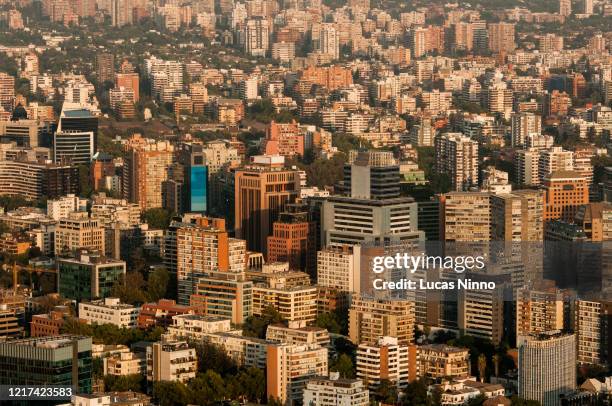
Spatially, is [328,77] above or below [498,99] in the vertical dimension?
above

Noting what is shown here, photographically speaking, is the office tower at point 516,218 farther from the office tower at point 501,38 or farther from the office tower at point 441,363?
the office tower at point 501,38

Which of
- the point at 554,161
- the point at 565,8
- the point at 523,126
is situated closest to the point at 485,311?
the point at 554,161

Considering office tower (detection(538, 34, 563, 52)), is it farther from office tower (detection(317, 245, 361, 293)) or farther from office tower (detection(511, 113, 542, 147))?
office tower (detection(317, 245, 361, 293))

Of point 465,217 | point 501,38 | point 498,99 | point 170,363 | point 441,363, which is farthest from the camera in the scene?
point 501,38

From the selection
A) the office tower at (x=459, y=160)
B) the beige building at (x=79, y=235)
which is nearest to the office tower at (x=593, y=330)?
the beige building at (x=79, y=235)

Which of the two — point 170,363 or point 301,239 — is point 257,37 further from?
A: point 170,363
